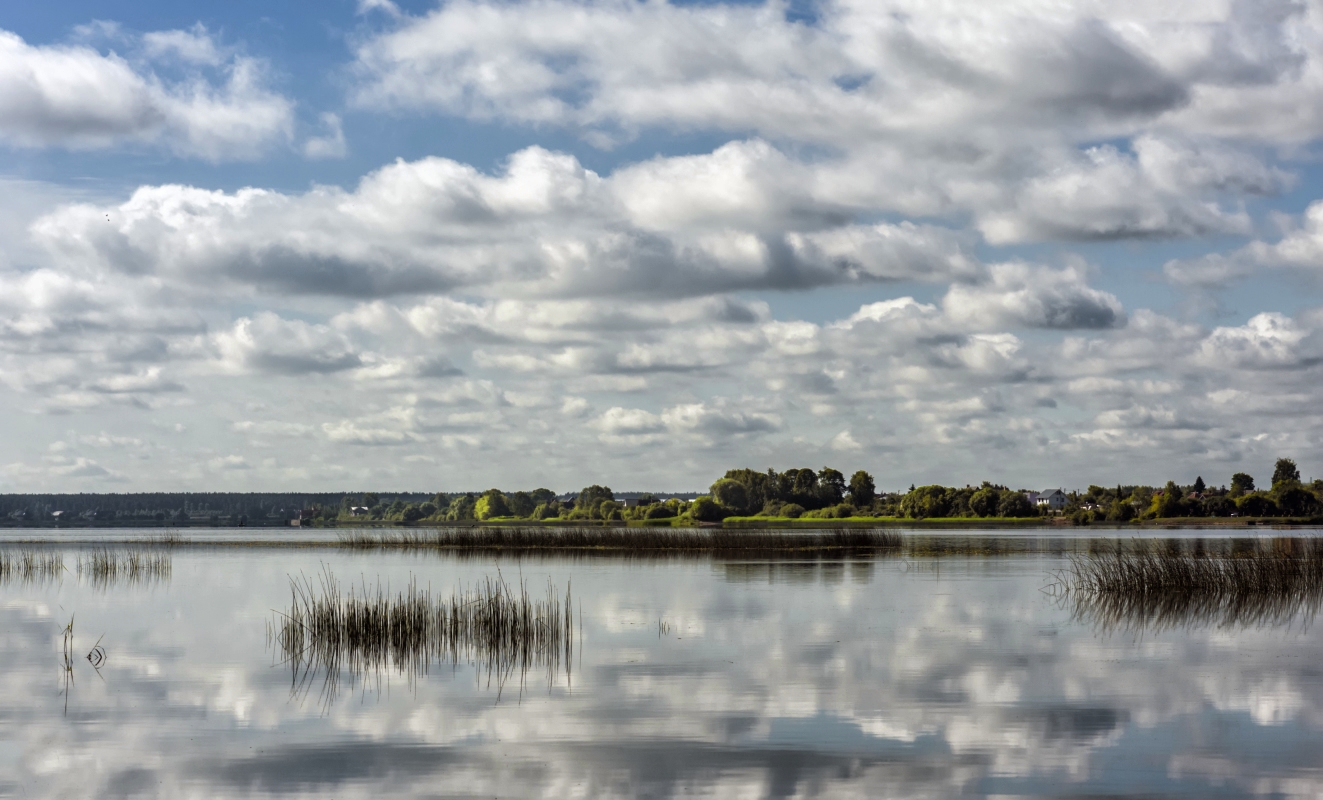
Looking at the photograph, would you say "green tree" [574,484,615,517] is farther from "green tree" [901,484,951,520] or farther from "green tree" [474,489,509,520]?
"green tree" [901,484,951,520]

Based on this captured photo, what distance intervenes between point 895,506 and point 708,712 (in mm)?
123720

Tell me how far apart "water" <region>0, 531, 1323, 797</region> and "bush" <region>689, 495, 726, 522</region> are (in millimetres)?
92737

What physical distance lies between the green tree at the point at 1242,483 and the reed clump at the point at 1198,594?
10555 cm

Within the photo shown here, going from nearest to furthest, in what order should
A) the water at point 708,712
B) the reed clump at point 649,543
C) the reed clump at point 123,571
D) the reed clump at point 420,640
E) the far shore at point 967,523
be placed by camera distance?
the water at point 708,712 < the reed clump at point 420,640 < the reed clump at point 123,571 < the reed clump at point 649,543 < the far shore at point 967,523

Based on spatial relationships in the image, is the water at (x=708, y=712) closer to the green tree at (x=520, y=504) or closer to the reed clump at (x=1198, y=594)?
the reed clump at (x=1198, y=594)

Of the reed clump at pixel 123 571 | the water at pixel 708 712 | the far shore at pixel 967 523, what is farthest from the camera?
the far shore at pixel 967 523

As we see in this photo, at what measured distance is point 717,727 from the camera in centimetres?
1299

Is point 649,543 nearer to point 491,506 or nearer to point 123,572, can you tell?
point 123,572

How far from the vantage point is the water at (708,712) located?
35.7 ft

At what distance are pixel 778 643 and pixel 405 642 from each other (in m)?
5.88

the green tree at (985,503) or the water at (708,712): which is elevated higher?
the green tree at (985,503)

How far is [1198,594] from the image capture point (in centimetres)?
2772

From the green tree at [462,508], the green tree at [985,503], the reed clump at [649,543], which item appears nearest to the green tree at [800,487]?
the green tree at [985,503]

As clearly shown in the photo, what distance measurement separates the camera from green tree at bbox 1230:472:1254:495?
129575 millimetres
